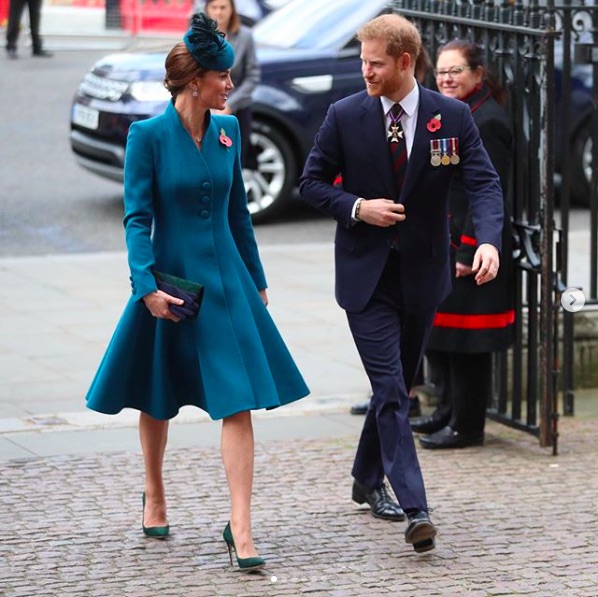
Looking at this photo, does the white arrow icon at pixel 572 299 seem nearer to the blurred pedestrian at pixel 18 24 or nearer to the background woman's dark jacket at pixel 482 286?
the background woman's dark jacket at pixel 482 286

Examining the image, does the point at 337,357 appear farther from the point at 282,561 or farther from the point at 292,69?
the point at 292,69

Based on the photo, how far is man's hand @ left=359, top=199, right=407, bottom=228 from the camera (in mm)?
5473

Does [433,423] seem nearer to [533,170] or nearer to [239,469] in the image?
[533,170]

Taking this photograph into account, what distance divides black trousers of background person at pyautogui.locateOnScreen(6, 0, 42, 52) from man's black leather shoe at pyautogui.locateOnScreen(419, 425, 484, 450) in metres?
15.4

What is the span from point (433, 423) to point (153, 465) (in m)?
1.84

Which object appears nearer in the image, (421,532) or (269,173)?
(421,532)

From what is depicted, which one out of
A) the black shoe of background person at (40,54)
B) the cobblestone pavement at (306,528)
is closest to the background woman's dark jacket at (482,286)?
the cobblestone pavement at (306,528)

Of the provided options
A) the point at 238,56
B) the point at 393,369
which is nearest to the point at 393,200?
the point at 393,369

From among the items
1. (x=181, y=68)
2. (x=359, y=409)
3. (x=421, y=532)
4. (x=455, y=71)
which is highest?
(x=181, y=68)

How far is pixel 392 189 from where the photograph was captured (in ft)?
18.4

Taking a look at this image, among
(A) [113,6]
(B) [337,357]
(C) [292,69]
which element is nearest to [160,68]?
(C) [292,69]

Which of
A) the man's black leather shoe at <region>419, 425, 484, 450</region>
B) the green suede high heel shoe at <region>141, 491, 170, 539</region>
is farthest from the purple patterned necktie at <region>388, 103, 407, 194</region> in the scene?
the man's black leather shoe at <region>419, 425, 484, 450</region>

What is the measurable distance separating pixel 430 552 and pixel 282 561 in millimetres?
530

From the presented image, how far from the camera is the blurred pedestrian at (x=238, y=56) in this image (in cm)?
1075
